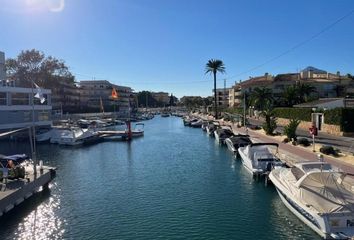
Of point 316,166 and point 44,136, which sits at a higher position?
point 316,166

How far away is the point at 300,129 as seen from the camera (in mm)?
69125

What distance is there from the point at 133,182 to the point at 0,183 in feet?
38.5

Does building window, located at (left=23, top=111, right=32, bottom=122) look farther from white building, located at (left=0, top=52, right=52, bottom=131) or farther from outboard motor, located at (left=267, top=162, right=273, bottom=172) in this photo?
outboard motor, located at (left=267, top=162, right=273, bottom=172)

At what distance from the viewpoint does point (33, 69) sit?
4835 inches

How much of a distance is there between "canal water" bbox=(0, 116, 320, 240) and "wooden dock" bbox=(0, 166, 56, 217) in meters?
0.59

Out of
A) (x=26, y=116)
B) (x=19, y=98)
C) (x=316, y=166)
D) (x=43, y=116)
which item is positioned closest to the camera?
(x=316, y=166)

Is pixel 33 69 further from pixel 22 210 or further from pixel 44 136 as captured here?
pixel 22 210

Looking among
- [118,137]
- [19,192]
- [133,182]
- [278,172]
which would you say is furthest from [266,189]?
[118,137]

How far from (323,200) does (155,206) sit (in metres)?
11.4

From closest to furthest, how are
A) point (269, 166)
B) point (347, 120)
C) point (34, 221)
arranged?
point (34, 221) < point (269, 166) < point (347, 120)

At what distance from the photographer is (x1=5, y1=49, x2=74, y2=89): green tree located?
120 m

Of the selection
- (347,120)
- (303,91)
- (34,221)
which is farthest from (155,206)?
(303,91)

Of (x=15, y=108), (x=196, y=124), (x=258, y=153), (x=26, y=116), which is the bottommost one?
(x=196, y=124)

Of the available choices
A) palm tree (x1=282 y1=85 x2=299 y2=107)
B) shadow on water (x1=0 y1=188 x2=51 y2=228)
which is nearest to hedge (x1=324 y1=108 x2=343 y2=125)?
shadow on water (x1=0 y1=188 x2=51 y2=228)
